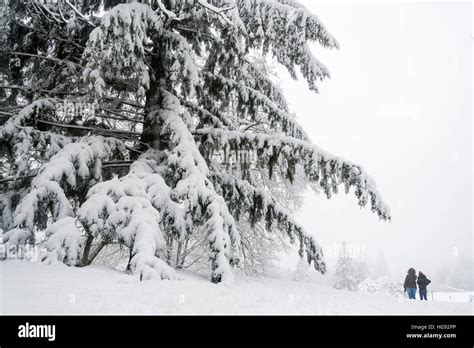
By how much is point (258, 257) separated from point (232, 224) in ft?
30.8

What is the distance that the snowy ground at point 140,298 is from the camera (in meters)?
3.15

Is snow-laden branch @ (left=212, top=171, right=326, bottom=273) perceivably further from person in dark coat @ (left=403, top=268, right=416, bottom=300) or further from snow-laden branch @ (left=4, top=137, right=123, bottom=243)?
person in dark coat @ (left=403, top=268, right=416, bottom=300)

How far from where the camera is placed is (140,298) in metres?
3.38

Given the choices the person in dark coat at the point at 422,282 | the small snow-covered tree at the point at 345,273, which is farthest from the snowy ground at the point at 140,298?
the small snow-covered tree at the point at 345,273

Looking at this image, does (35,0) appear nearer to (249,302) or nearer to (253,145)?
(253,145)

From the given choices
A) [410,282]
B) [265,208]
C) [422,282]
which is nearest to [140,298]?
[265,208]

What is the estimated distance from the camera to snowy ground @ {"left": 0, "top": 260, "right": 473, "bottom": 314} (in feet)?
10.3

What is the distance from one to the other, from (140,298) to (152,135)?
3.70 meters

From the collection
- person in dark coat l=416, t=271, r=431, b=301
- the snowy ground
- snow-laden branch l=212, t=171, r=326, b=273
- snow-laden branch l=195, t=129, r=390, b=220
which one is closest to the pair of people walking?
person in dark coat l=416, t=271, r=431, b=301

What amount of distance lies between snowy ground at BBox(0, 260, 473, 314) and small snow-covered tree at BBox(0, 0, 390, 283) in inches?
11.6

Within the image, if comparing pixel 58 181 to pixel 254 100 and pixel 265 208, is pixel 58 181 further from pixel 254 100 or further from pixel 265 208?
pixel 254 100

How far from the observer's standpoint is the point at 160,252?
459 centimetres

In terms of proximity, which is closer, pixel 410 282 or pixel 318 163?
pixel 318 163
